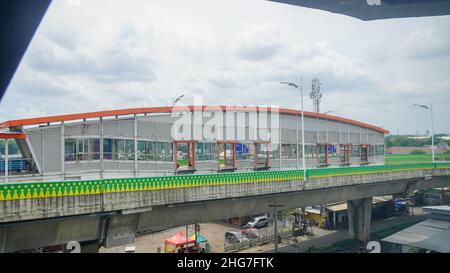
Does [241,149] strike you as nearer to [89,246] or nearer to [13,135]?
[89,246]

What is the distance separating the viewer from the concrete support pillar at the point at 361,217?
35.0 meters

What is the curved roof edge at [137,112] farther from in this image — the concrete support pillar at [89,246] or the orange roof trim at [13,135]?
the concrete support pillar at [89,246]

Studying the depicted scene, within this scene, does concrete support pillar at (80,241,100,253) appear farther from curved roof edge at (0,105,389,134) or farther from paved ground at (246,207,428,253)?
paved ground at (246,207,428,253)

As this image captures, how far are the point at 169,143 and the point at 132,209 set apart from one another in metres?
8.74

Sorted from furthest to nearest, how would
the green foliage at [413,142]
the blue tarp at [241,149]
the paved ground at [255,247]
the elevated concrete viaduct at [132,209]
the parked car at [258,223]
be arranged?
the green foliage at [413,142], the parked car at [258,223], the paved ground at [255,247], the blue tarp at [241,149], the elevated concrete viaduct at [132,209]


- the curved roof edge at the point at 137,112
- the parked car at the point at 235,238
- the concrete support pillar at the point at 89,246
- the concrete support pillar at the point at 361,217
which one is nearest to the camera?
the concrete support pillar at the point at 89,246

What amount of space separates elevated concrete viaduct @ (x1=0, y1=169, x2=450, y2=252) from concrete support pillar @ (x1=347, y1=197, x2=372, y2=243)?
7.54 meters

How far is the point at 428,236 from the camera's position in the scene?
915 inches

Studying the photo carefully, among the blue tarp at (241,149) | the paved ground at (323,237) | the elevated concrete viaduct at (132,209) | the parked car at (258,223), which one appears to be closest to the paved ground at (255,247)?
the paved ground at (323,237)

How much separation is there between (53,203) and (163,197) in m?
5.61

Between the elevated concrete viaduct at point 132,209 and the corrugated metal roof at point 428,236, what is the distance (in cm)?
595

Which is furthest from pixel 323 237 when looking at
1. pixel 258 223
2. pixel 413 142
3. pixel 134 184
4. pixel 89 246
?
pixel 413 142
